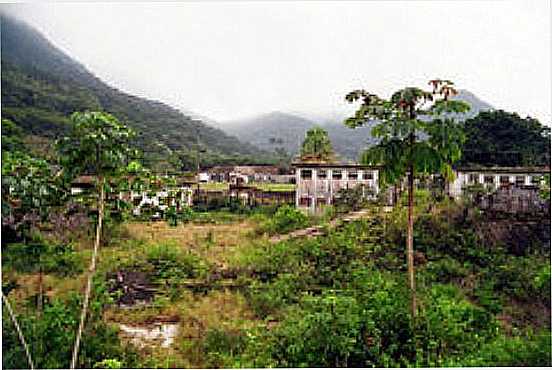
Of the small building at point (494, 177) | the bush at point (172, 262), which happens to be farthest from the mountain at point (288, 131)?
the small building at point (494, 177)

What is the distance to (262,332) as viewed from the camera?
3.59 meters

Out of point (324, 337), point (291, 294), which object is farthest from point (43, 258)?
point (324, 337)

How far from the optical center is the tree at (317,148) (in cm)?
493

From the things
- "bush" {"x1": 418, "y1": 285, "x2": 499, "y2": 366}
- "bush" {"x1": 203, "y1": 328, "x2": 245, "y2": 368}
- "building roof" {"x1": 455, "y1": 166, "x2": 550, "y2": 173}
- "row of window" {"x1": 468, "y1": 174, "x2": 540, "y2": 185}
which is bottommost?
"bush" {"x1": 203, "y1": 328, "x2": 245, "y2": 368}

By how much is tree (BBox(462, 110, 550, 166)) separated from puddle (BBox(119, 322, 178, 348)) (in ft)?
12.7

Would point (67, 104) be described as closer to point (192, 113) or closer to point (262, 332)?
point (192, 113)

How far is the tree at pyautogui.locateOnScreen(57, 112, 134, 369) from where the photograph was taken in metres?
2.80

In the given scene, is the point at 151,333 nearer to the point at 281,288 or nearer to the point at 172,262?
the point at 172,262

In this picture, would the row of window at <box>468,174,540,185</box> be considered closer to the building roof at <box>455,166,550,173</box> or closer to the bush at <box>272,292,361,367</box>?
the building roof at <box>455,166,550,173</box>

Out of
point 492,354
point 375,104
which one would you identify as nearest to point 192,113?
point 375,104

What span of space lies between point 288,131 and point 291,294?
1.61 metres

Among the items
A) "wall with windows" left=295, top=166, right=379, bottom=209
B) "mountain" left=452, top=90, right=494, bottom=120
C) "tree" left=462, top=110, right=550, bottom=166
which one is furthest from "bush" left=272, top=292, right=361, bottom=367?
"tree" left=462, top=110, right=550, bottom=166

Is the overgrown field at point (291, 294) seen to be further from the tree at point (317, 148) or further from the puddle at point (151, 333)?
the tree at point (317, 148)

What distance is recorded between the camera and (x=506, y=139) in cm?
657
